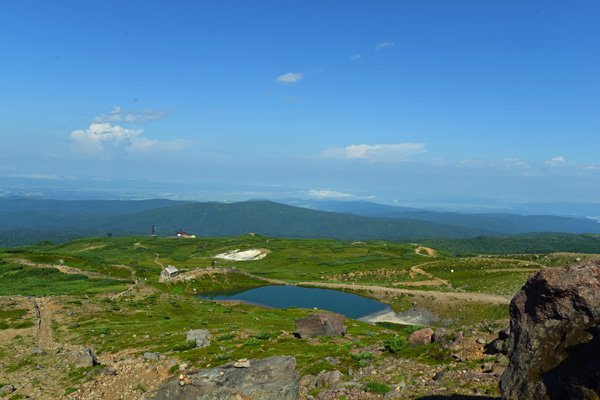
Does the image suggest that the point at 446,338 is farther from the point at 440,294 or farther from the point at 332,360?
the point at 440,294

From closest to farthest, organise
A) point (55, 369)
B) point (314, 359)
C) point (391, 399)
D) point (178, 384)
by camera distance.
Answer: point (391, 399) < point (178, 384) < point (314, 359) < point (55, 369)

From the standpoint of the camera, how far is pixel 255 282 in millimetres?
142750

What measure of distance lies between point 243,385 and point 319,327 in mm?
24858

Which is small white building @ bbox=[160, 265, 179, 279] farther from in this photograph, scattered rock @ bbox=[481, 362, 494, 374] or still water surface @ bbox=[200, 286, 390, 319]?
scattered rock @ bbox=[481, 362, 494, 374]

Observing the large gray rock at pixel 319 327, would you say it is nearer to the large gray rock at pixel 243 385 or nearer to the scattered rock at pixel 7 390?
the large gray rock at pixel 243 385

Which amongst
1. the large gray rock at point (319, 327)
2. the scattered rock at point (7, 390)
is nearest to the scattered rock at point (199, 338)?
the large gray rock at point (319, 327)

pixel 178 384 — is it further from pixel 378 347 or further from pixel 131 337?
pixel 131 337

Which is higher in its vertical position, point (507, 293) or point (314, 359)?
point (314, 359)

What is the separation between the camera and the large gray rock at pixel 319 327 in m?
47.2

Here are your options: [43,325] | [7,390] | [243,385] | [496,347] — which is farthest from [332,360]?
[43,325]

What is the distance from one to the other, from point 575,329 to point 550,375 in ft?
7.04

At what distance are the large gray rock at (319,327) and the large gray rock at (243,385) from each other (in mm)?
21319

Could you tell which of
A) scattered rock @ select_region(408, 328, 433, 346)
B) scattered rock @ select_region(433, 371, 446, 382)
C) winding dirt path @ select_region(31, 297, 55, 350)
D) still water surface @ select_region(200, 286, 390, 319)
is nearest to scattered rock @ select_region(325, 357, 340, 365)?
scattered rock @ select_region(408, 328, 433, 346)

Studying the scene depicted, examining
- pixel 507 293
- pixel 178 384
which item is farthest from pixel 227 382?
pixel 507 293
